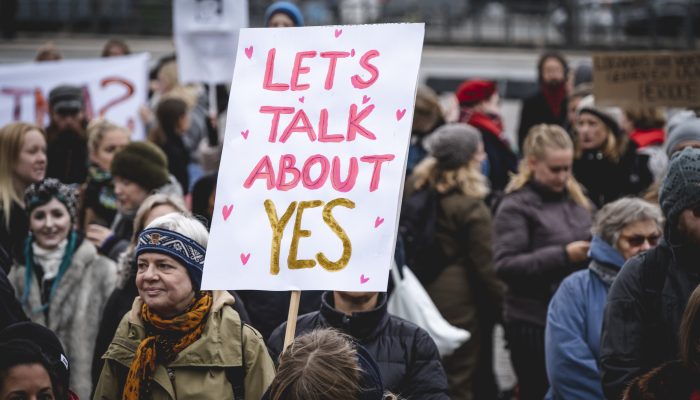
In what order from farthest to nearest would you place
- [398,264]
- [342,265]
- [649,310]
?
[398,264]
[649,310]
[342,265]

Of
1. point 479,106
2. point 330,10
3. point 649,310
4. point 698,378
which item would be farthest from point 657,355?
point 330,10

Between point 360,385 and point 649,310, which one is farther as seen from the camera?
point 649,310

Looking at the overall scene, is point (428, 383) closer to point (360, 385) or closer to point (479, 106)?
point (360, 385)

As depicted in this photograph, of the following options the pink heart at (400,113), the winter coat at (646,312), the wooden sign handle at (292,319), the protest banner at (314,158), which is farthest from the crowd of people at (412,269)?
the pink heart at (400,113)

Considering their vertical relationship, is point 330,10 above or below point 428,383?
above

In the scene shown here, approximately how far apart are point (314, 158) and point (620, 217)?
68.0 inches

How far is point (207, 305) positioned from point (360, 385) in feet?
3.56

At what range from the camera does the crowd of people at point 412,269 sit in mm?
4133

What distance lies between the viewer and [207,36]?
28.8ft

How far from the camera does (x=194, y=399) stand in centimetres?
412

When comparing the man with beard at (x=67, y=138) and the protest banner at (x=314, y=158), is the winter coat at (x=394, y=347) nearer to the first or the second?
the protest banner at (x=314, y=158)

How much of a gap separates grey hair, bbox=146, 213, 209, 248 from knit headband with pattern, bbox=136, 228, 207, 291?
2cm

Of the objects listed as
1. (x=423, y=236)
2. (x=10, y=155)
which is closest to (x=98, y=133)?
(x=10, y=155)

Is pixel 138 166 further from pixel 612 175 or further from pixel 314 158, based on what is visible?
pixel 612 175
